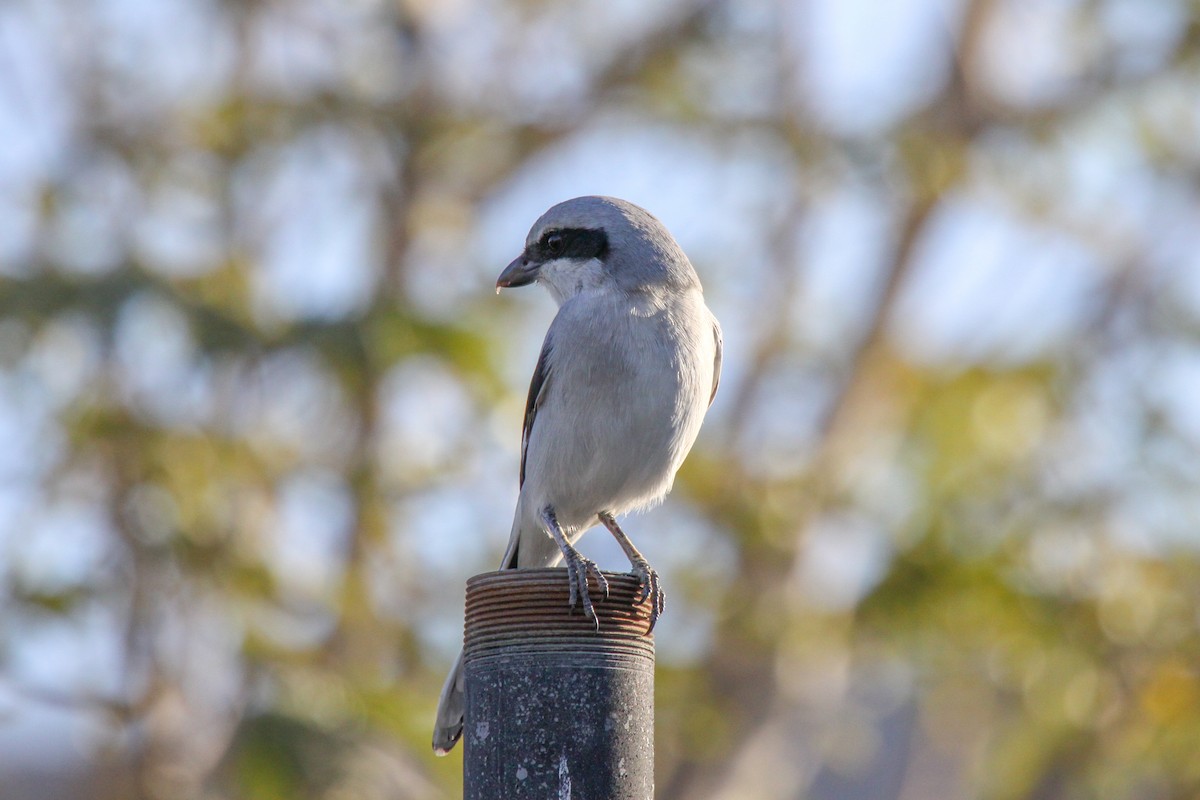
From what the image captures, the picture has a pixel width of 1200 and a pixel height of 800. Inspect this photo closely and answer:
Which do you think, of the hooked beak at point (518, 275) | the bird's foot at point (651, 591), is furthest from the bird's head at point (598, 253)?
the bird's foot at point (651, 591)

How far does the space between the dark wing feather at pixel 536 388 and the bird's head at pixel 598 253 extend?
25cm

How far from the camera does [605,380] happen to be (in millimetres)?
4277

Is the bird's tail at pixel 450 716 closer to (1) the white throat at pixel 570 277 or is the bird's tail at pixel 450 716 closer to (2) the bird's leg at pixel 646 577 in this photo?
(2) the bird's leg at pixel 646 577

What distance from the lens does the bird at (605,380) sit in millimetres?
4258

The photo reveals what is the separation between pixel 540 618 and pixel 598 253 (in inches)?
65.3

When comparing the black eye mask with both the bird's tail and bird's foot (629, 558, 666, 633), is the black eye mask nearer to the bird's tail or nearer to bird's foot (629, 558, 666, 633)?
bird's foot (629, 558, 666, 633)

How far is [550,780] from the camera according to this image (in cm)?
321

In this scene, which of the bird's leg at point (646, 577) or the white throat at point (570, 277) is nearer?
the bird's leg at point (646, 577)

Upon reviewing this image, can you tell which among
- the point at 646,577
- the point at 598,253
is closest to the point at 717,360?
the point at 598,253

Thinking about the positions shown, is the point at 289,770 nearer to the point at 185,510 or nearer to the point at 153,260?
the point at 185,510

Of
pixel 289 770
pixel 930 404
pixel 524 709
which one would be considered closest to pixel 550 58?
pixel 930 404

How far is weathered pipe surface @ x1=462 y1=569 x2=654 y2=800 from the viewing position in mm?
3230

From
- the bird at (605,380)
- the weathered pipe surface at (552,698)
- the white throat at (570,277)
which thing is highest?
the white throat at (570,277)

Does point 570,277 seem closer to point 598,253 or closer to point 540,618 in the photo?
point 598,253
